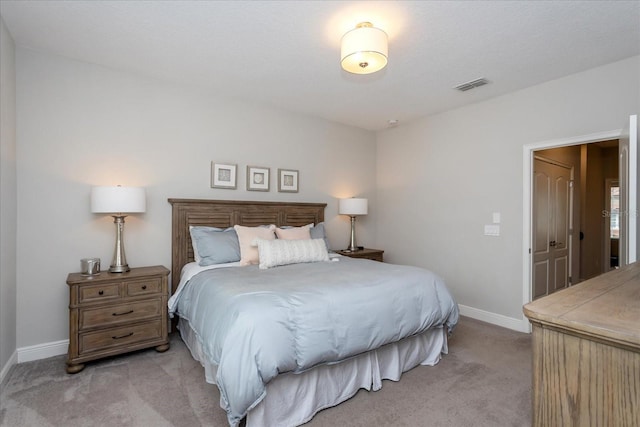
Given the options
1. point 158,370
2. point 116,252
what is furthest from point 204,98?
point 158,370

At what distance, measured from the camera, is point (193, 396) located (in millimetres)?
2209

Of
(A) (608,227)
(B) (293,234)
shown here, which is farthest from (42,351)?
(A) (608,227)

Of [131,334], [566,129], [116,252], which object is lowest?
[131,334]

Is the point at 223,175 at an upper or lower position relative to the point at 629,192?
upper

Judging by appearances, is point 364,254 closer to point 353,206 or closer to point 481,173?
point 353,206

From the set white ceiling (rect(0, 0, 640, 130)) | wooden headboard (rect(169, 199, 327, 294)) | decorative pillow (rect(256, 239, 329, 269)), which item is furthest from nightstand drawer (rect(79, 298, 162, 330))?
white ceiling (rect(0, 0, 640, 130))

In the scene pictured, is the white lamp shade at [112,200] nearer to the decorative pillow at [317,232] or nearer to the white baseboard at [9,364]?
the white baseboard at [9,364]

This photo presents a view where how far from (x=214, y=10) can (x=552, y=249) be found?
461 cm

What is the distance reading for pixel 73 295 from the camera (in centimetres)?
252

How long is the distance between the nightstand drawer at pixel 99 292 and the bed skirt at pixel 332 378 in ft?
2.37

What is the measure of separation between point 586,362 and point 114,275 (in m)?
3.13

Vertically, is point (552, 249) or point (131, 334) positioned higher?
point (552, 249)

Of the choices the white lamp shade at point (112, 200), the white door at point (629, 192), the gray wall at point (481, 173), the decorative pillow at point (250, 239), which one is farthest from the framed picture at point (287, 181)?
Answer: the white door at point (629, 192)

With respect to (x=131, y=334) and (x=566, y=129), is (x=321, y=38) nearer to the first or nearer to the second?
(x=566, y=129)
